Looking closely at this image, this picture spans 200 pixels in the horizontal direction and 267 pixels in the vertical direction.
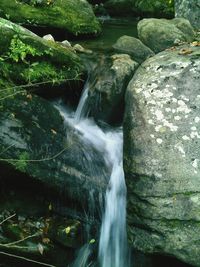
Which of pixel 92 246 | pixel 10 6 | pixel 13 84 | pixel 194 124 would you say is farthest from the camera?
pixel 10 6

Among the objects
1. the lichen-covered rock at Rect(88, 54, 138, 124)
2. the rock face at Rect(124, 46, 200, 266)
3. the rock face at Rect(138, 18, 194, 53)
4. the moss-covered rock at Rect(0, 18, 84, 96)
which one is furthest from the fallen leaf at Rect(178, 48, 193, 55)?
the rock face at Rect(138, 18, 194, 53)

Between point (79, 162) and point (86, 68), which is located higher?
point (86, 68)

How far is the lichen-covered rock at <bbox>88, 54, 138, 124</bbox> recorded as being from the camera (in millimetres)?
6379

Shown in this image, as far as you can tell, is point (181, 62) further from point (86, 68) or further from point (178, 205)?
point (86, 68)

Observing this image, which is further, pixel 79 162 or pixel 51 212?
pixel 79 162

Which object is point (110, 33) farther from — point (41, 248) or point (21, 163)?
point (41, 248)

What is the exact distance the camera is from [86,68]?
7.09 metres

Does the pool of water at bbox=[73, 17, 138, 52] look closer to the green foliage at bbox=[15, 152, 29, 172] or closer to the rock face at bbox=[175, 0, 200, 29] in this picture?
the rock face at bbox=[175, 0, 200, 29]

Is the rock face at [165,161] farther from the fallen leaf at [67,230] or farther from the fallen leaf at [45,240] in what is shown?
the fallen leaf at [45,240]

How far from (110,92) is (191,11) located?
421cm

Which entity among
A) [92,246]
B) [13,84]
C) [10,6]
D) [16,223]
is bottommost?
[92,246]

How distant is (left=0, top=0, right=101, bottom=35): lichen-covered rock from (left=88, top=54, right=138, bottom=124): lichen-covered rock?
3.58m

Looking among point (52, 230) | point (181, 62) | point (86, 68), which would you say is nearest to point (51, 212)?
point (52, 230)

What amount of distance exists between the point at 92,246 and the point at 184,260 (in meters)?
1.22
